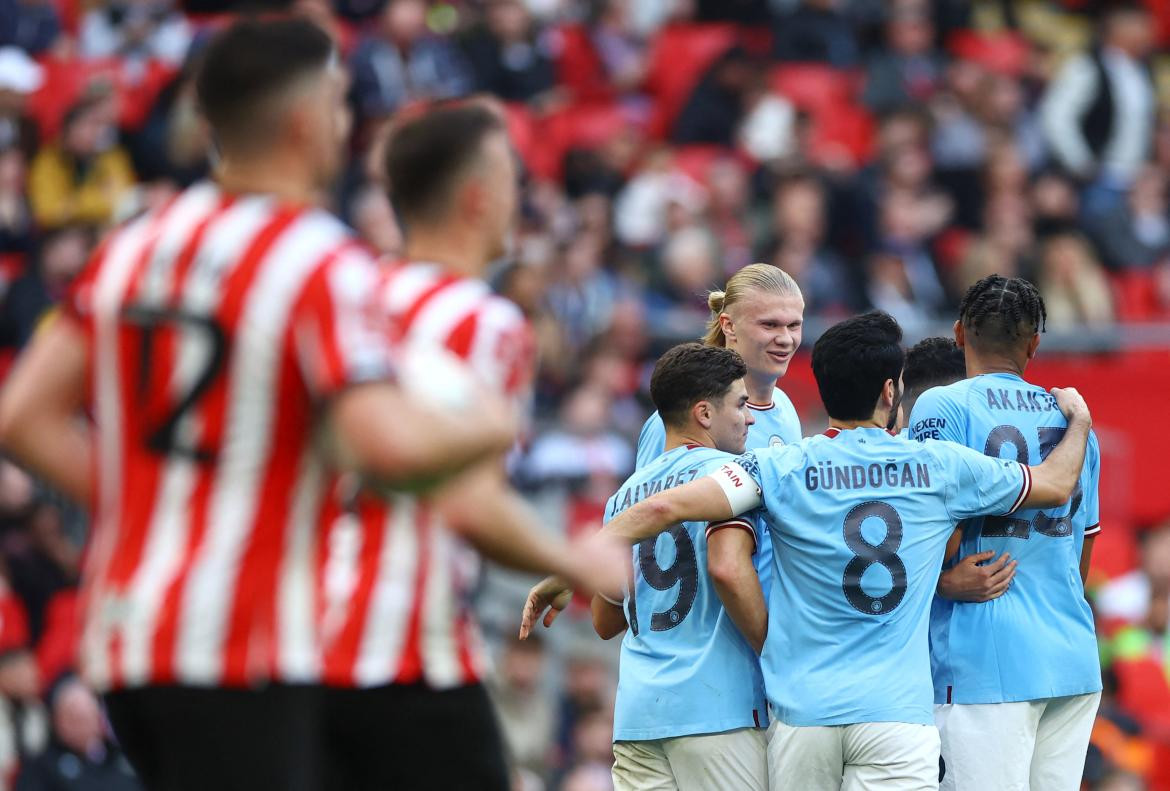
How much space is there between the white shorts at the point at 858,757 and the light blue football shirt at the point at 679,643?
23 centimetres

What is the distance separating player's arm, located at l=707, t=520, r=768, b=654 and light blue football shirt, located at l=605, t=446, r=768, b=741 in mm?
67

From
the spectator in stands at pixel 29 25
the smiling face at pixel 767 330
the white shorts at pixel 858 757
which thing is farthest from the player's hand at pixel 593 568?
the spectator in stands at pixel 29 25

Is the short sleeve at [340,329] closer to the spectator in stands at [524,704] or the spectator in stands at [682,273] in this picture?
the spectator in stands at [524,704]

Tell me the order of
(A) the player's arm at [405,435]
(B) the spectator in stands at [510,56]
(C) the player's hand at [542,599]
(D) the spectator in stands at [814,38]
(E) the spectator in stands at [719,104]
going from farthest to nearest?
(D) the spectator in stands at [814,38] < (E) the spectator in stands at [719,104] < (B) the spectator in stands at [510,56] < (C) the player's hand at [542,599] < (A) the player's arm at [405,435]

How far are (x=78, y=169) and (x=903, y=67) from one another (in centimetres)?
804

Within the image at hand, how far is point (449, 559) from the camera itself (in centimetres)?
387

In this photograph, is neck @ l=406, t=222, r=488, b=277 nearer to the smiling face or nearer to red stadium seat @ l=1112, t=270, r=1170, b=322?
the smiling face

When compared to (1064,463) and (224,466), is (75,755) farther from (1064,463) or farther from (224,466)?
(224,466)

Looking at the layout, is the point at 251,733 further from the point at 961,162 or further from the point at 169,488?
the point at 961,162

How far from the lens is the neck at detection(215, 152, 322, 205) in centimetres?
346

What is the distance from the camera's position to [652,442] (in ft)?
21.7

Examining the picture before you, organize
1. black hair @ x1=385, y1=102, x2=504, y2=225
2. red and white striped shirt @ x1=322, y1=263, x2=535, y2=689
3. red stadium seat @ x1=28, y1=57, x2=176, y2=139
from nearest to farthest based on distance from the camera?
red and white striped shirt @ x1=322, y1=263, x2=535, y2=689, black hair @ x1=385, y1=102, x2=504, y2=225, red stadium seat @ x1=28, y1=57, x2=176, y2=139

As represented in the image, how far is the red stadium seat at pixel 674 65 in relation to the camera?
1677 centimetres

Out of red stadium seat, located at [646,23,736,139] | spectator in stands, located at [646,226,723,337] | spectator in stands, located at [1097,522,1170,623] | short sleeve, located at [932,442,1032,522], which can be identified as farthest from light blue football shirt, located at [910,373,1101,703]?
red stadium seat, located at [646,23,736,139]
